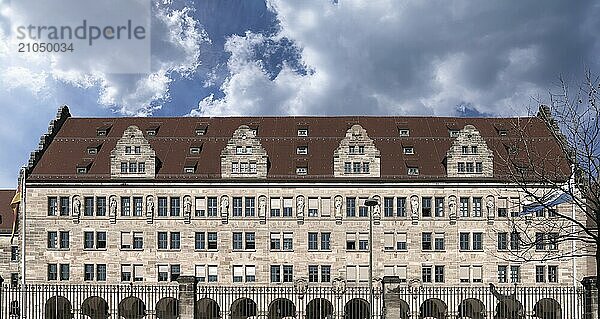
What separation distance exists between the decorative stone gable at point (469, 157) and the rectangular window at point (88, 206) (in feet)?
77.5

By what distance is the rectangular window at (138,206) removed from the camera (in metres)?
51.4

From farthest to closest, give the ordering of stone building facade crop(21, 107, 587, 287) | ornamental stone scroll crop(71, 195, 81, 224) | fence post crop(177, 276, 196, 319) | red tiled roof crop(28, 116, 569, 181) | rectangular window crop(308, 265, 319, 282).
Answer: red tiled roof crop(28, 116, 569, 181), ornamental stone scroll crop(71, 195, 81, 224), rectangular window crop(308, 265, 319, 282), stone building facade crop(21, 107, 587, 287), fence post crop(177, 276, 196, 319)

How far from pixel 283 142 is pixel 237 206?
5.99 m

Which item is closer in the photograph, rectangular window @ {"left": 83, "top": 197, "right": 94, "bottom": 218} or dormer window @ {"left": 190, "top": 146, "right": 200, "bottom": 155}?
rectangular window @ {"left": 83, "top": 197, "right": 94, "bottom": 218}

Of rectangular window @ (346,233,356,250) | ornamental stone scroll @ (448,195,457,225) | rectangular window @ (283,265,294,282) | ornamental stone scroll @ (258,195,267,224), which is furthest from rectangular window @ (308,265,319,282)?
ornamental stone scroll @ (448,195,457,225)

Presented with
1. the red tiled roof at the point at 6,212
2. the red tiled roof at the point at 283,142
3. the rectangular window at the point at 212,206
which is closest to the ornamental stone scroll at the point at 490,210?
the red tiled roof at the point at 283,142

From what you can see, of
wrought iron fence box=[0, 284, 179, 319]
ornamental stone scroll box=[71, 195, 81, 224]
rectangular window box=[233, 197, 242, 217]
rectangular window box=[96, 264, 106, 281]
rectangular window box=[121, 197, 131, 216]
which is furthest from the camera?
rectangular window box=[121, 197, 131, 216]

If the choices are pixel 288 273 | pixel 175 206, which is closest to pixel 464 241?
pixel 288 273

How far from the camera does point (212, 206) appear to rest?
51.4 m

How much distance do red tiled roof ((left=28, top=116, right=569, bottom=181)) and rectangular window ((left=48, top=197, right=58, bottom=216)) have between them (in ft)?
4.50

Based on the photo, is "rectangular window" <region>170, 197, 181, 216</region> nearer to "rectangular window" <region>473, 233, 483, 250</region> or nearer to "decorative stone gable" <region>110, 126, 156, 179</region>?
"decorative stone gable" <region>110, 126, 156, 179</region>

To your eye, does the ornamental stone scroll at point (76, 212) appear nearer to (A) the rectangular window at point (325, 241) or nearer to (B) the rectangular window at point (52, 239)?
(B) the rectangular window at point (52, 239)

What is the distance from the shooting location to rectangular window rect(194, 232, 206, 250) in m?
51.0

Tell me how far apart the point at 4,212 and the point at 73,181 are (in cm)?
2014
